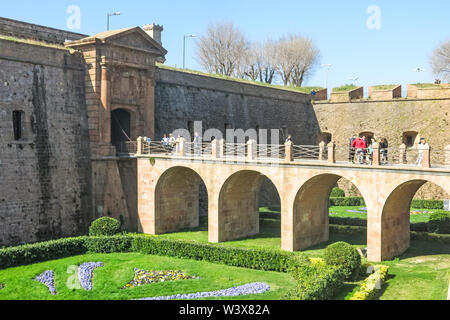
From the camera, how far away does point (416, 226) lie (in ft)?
86.3

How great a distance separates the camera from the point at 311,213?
23844 mm

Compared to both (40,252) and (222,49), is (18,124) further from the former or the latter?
(222,49)

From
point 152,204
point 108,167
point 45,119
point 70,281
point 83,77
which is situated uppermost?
point 83,77

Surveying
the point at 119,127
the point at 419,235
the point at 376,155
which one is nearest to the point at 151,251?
the point at 119,127

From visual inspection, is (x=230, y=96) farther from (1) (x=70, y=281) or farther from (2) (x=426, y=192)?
(1) (x=70, y=281)

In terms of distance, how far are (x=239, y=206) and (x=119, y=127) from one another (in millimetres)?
8520

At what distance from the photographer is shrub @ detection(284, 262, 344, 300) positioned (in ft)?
50.2

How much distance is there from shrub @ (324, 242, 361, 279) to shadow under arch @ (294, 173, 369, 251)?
4163 millimetres

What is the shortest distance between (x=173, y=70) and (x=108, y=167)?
858cm

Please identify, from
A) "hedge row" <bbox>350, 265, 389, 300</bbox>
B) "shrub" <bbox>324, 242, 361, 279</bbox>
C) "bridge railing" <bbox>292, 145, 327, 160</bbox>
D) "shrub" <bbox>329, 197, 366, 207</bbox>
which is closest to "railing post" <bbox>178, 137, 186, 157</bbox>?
"bridge railing" <bbox>292, 145, 327, 160</bbox>

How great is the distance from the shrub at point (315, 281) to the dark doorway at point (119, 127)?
14.0 meters

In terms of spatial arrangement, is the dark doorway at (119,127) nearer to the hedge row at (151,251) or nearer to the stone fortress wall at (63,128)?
the stone fortress wall at (63,128)

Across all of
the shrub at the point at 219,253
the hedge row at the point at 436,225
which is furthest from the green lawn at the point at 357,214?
the shrub at the point at 219,253

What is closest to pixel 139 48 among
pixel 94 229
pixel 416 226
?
pixel 94 229
